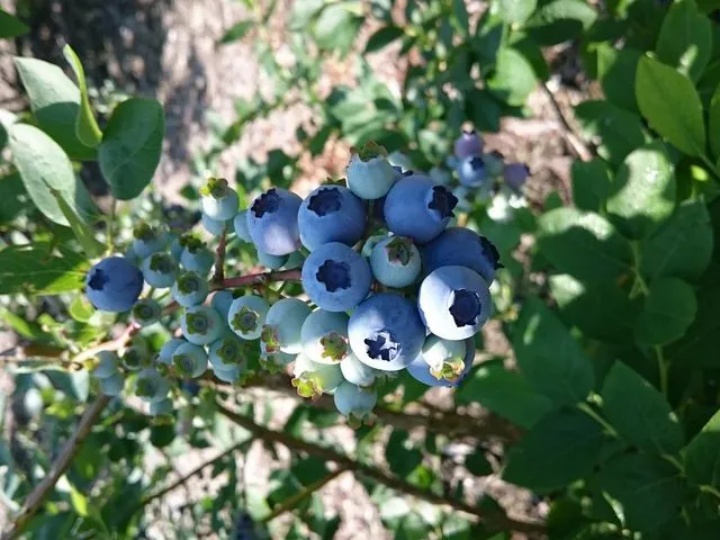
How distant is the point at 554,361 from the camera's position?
4.09 ft

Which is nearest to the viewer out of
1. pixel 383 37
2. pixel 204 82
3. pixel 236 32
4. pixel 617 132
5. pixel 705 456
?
pixel 705 456

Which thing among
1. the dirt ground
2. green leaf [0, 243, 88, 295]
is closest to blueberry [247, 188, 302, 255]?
green leaf [0, 243, 88, 295]

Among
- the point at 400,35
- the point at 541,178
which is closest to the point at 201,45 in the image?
the point at 541,178

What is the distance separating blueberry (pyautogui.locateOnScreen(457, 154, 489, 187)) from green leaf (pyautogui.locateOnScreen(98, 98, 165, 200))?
0.84 meters

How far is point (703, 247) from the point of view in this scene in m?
1.16

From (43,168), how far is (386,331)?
58 centimetres

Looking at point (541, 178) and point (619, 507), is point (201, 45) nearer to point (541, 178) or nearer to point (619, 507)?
point (541, 178)

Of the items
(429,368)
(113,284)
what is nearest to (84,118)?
(113,284)

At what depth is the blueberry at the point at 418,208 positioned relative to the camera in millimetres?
754

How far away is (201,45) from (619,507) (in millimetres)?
3836

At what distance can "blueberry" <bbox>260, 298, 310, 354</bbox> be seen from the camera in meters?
0.82

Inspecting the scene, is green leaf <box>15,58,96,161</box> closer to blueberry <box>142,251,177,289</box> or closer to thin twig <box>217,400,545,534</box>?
blueberry <box>142,251,177,289</box>

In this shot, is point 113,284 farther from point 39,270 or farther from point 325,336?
point 325,336

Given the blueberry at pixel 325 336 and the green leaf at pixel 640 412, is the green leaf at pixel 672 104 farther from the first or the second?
the blueberry at pixel 325 336
